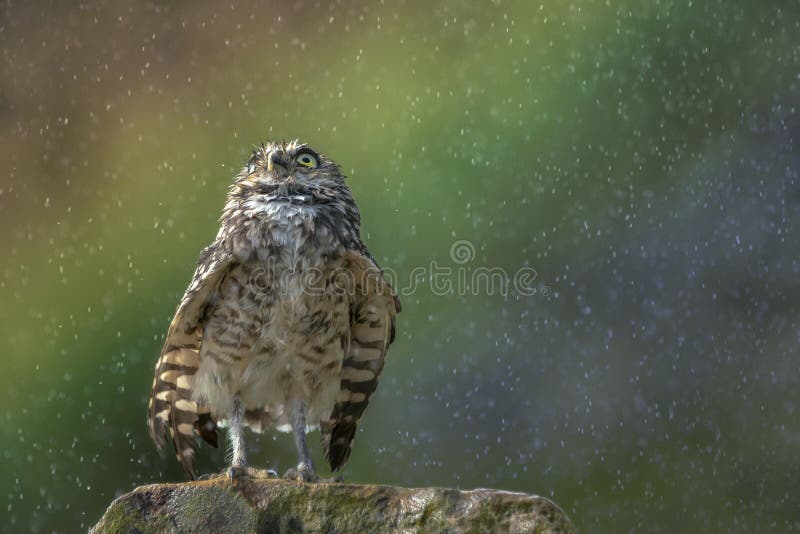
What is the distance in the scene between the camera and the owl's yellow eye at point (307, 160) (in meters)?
4.93

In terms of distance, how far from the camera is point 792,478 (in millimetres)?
9680

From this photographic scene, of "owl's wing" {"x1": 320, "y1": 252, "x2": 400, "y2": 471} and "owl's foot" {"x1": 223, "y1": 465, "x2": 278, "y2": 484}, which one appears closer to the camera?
"owl's foot" {"x1": 223, "y1": 465, "x2": 278, "y2": 484}

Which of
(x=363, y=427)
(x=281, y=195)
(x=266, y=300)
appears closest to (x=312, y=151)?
(x=281, y=195)

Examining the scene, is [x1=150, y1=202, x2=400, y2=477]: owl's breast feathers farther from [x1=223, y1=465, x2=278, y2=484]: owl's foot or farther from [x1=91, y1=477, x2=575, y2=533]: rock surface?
[x1=91, y1=477, x2=575, y2=533]: rock surface

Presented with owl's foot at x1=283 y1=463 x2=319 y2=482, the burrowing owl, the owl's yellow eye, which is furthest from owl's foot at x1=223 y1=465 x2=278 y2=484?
the owl's yellow eye

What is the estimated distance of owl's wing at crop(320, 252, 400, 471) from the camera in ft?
16.1

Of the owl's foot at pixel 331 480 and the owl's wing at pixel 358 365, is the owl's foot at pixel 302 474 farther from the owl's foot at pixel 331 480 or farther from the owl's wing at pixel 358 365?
the owl's wing at pixel 358 365

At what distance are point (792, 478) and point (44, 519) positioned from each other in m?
6.20

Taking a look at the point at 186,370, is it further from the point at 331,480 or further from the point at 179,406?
the point at 331,480

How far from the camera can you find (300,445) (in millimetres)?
4645

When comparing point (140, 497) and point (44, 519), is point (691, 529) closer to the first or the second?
point (44, 519)

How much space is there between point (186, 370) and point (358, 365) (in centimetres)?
76

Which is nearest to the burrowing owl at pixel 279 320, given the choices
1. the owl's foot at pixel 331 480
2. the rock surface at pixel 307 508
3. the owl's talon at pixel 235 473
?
the owl's foot at pixel 331 480

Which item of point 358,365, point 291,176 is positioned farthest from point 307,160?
point 358,365
